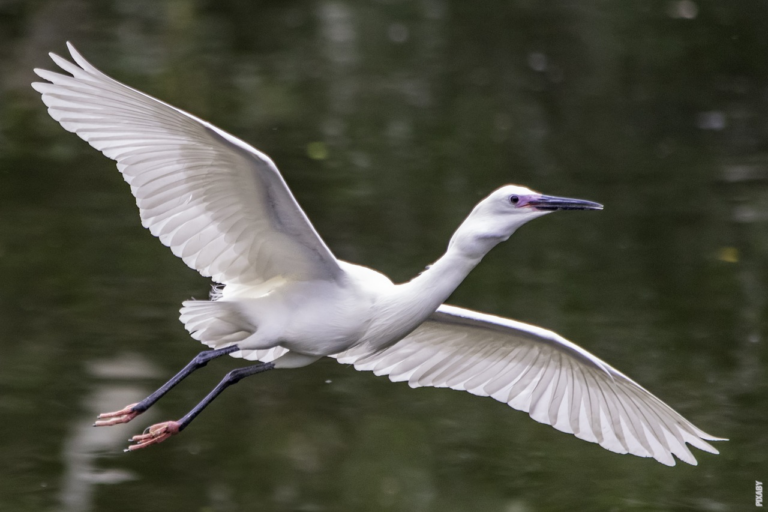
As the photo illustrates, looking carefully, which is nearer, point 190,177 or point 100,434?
point 190,177

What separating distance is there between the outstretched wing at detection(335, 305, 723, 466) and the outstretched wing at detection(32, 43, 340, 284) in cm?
66

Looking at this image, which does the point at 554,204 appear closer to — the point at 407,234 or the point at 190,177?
the point at 190,177

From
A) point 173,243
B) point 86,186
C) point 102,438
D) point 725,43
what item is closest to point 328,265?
point 173,243

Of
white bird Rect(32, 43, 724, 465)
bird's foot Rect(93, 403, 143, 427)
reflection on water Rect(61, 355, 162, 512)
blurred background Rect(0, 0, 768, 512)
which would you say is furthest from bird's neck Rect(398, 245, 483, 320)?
reflection on water Rect(61, 355, 162, 512)

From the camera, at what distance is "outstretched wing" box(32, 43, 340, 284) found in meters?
4.01

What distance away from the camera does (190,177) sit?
417 cm

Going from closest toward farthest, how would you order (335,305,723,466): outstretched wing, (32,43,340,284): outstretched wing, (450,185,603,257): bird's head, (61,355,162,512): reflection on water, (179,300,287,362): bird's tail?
(32,43,340,284): outstretched wing < (450,185,603,257): bird's head < (179,300,287,362): bird's tail < (335,305,723,466): outstretched wing < (61,355,162,512): reflection on water

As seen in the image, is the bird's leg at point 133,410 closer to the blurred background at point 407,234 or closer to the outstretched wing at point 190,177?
the outstretched wing at point 190,177

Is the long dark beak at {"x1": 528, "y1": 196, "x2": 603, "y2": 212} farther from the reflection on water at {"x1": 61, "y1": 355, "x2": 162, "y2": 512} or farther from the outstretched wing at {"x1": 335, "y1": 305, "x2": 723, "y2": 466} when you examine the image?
the reflection on water at {"x1": 61, "y1": 355, "x2": 162, "y2": 512}

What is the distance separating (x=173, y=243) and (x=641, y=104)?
7.22m

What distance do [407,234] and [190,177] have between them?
13.7 feet

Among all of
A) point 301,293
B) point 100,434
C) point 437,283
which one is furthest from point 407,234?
point 437,283

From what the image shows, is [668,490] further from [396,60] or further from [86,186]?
[396,60]

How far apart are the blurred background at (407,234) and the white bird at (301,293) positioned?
1116 millimetres
